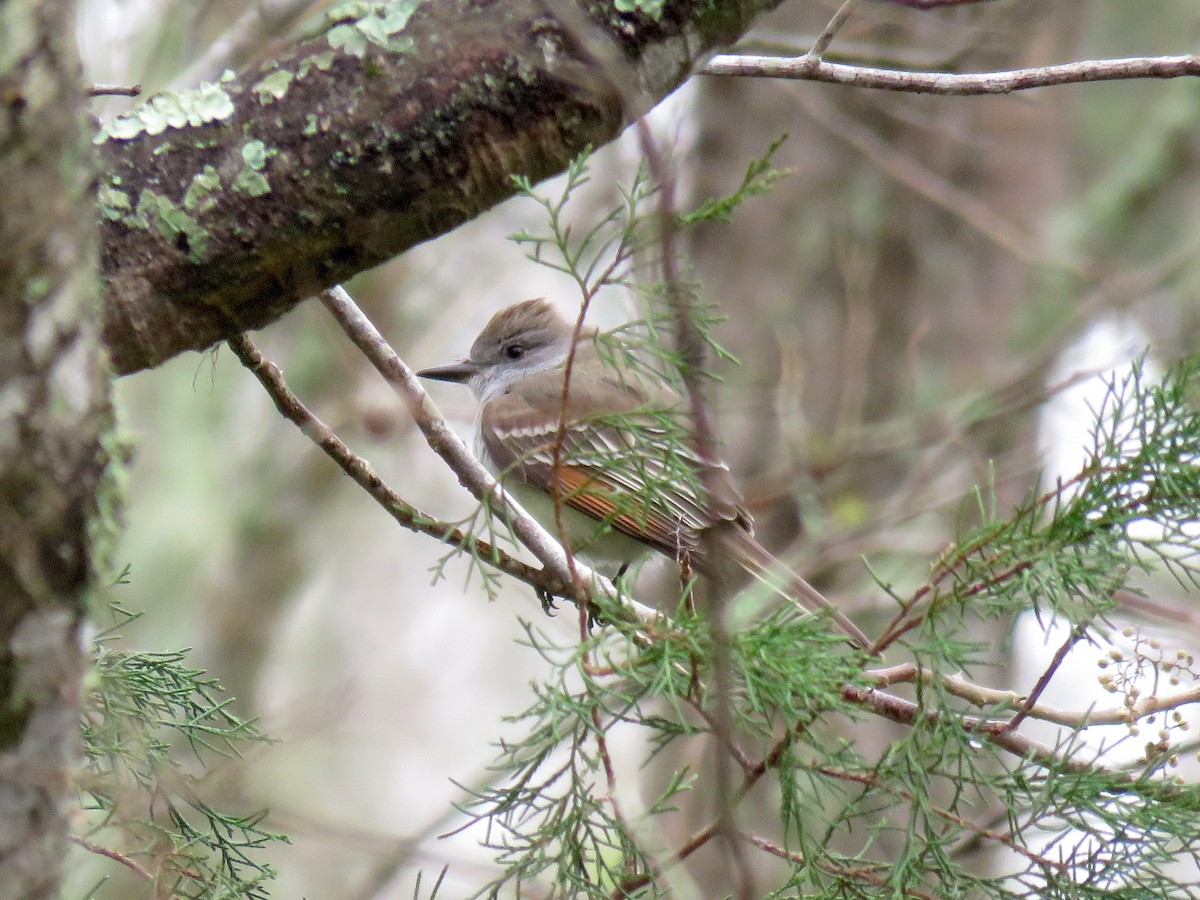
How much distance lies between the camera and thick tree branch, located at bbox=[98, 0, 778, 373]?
83.7 inches

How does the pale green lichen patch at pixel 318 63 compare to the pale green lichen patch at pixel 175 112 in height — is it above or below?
above

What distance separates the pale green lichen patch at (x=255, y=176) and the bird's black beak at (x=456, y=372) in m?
3.14

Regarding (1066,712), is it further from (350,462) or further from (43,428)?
(43,428)

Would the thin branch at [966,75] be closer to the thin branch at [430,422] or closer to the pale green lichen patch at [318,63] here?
the pale green lichen patch at [318,63]

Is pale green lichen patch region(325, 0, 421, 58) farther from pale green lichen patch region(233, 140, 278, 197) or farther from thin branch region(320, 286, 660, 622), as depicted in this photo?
thin branch region(320, 286, 660, 622)

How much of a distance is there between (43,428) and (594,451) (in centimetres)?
107

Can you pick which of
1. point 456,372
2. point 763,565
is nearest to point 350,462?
point 763,565

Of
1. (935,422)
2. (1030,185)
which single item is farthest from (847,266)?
(1030,185)

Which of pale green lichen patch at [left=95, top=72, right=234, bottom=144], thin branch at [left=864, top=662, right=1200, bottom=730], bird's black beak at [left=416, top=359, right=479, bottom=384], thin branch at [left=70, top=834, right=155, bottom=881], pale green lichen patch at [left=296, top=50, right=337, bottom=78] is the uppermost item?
bird's black beak at [left=416, top=359, right=479, bottom=384]

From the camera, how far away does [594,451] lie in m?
2.25

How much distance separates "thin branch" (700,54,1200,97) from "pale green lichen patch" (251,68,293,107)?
84 centimetres

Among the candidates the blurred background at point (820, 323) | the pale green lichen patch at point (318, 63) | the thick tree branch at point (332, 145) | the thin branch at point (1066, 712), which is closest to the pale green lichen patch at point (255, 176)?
the thick tree branch at point (332, 145)

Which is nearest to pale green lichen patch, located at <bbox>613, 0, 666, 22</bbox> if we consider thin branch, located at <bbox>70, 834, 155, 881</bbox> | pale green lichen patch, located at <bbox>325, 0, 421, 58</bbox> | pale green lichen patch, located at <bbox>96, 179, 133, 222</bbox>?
pale green lichen patch, located at <bbox>325, 0, 421, 58</bbox>

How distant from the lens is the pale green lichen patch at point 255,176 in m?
2.12
